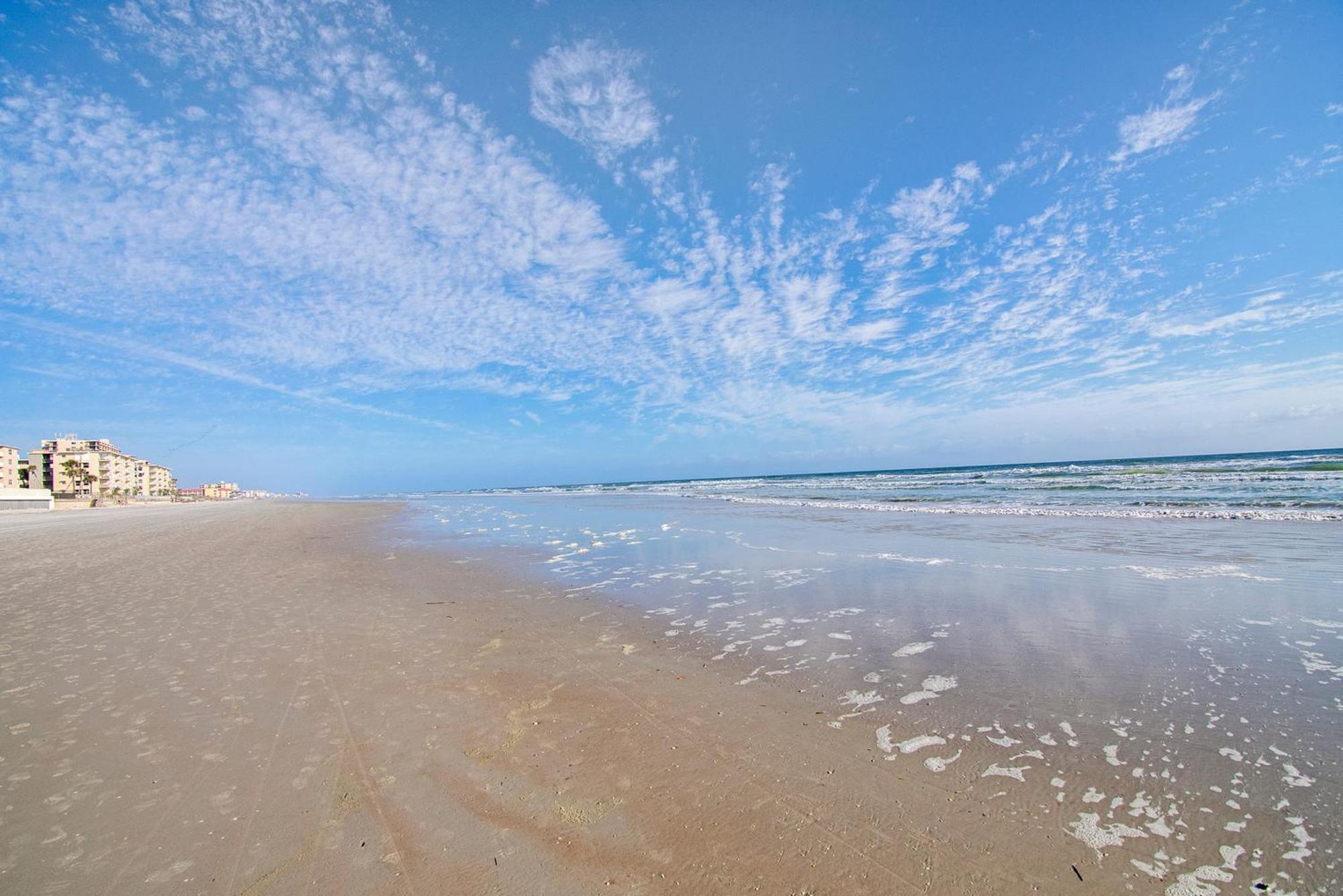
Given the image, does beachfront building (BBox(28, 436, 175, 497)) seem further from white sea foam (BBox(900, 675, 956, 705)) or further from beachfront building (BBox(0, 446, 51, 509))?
white sea foam (BBox(900, 675, 956, 705))

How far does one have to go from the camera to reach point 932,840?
107 inches

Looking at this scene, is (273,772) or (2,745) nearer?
(273,772)

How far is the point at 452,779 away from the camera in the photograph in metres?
3.42

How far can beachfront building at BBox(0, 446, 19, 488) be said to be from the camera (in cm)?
9856

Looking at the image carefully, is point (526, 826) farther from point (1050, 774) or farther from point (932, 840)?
point (1050, 774)

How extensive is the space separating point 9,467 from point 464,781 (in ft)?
514

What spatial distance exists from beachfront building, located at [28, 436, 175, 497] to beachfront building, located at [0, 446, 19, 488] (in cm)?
280

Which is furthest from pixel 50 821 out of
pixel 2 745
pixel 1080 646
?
pixel 1080 646

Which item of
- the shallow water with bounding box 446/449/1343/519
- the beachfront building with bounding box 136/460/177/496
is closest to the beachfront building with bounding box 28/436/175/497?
the beachfront building with bounding box 136/460/177/496

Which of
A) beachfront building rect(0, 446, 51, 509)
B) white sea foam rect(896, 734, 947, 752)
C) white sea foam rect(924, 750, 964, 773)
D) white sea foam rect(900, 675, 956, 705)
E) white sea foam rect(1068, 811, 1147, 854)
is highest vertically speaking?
beachfront building rect(0, 446, 51, 509)

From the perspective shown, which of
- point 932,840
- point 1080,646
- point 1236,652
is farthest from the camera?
point 1080,646

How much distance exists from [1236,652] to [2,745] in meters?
10.5

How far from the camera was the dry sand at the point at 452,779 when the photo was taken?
8.55 feet

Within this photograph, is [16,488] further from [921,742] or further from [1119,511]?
[1119,511]
